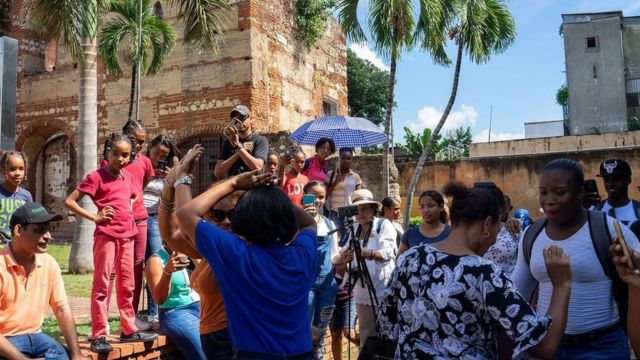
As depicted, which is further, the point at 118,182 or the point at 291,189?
the point at 291,189

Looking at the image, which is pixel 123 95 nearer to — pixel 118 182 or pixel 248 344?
pixel 118 182

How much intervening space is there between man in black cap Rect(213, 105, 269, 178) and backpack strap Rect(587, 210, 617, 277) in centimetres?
269

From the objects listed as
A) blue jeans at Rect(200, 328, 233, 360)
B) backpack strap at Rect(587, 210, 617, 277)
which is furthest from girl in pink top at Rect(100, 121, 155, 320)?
backpack strap at Rect(587, 210, 617, 277)

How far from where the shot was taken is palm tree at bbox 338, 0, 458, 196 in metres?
12.6

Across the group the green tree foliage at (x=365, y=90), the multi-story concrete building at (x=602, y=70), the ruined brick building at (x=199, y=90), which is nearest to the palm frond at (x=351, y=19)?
the ruined brick building at (x=199, y=90)

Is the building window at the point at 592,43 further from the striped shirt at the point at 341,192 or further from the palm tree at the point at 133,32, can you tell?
the striped shirt at the point at 341,192

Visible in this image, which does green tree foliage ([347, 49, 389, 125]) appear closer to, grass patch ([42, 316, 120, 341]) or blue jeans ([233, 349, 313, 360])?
grass patch ([42, 316, 120, 341])

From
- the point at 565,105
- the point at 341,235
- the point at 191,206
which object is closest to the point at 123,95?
the point at 341,235

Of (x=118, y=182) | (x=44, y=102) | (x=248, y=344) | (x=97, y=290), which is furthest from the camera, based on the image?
(x=44, y=102)

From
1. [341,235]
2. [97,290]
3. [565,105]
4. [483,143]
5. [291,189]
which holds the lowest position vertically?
[97,290]

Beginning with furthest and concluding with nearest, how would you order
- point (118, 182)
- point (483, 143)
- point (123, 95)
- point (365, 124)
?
point (483, 143)
point (123, 95)
point (365, 124)
point (118, 182)

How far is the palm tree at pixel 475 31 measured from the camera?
1387 centimetres

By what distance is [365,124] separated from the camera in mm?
8672

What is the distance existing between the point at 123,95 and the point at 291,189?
12.5 m
